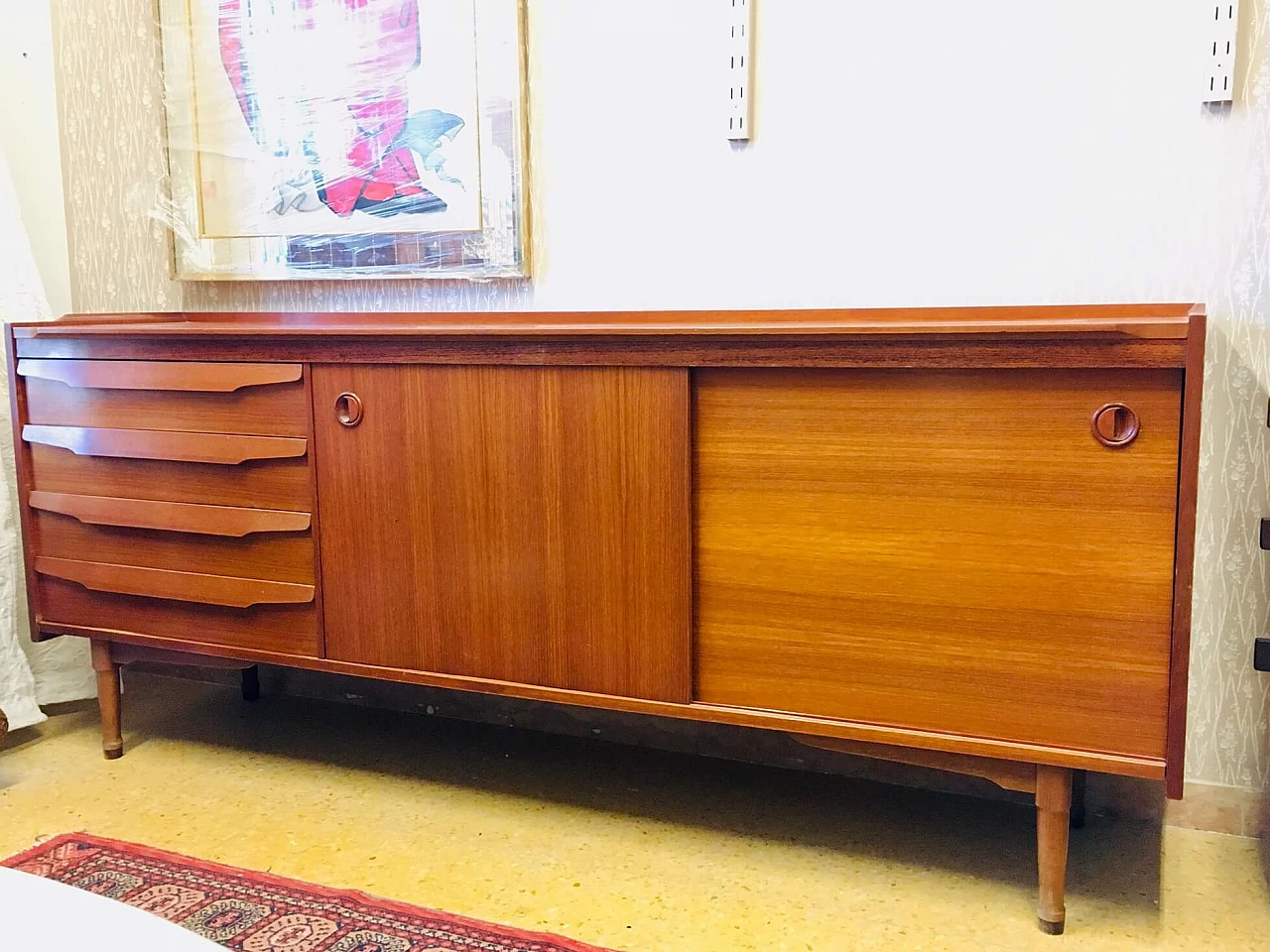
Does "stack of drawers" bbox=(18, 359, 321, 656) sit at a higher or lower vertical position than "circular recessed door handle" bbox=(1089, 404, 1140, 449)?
lower

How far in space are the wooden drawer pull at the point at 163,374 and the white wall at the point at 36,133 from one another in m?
0.52

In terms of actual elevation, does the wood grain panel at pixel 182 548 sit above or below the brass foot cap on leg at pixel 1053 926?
above

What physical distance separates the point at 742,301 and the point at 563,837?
3.03ft

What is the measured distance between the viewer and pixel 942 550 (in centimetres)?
139

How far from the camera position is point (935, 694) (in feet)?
4.64

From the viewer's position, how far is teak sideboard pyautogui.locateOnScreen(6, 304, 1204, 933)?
1.32 m

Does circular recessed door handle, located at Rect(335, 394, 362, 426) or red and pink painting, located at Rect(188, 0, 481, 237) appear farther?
red and pink painting, located at Rect(188, 0, 481, 237)

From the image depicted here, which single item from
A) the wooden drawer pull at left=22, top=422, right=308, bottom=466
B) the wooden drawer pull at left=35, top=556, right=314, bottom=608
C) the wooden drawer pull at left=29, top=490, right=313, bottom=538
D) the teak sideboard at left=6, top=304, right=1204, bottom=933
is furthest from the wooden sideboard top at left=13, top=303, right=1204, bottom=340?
the wooden drawer pull at left=35, top=556, right=314, bottom=608

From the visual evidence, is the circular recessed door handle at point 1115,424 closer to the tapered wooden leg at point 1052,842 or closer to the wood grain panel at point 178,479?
the tapered wooden leg at point 1052,842

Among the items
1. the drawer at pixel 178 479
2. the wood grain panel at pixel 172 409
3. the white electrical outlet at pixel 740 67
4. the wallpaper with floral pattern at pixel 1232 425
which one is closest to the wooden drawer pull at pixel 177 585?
the drawer at pixel 178 479

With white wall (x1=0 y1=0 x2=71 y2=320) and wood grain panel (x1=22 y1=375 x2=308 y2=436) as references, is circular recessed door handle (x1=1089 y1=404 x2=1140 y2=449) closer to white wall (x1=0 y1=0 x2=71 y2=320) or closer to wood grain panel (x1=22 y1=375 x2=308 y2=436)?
wood grain panel (x1=22 y1=375 x2=308 y2=436)

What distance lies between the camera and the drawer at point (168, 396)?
68.2 inches

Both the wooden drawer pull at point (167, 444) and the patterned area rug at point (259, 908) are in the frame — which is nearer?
the patterned area rug at point (259, 908)

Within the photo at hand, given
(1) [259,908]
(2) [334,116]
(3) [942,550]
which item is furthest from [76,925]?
(2) [334,116]
